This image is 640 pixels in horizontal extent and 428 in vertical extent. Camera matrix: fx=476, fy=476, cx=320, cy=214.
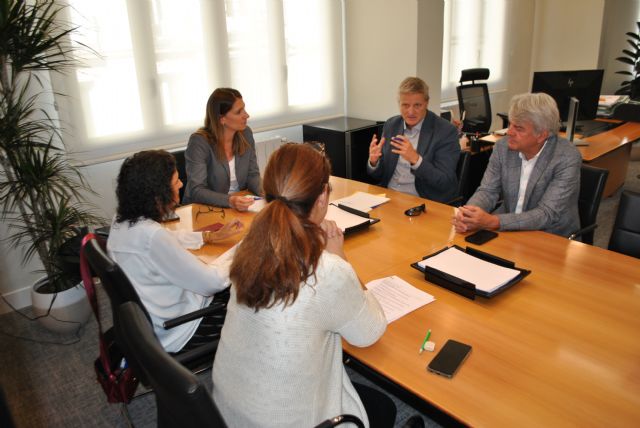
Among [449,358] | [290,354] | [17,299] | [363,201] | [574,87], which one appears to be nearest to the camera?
[290,354]

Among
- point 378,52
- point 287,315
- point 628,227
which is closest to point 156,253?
point 287,315

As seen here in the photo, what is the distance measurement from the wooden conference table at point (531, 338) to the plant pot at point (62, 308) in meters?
1.27

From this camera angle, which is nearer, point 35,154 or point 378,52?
point 35,154

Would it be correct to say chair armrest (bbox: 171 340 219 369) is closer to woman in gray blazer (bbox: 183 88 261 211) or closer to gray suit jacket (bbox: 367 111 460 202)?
woman in gray blazer (bbox: 183 88 261 211)

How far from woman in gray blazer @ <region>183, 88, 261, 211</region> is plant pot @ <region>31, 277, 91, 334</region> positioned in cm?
86

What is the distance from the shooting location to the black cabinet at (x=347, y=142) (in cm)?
430

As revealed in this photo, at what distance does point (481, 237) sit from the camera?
207 cm

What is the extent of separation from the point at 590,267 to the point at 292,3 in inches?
138

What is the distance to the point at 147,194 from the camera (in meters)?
1.68

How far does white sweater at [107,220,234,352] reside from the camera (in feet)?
5.43

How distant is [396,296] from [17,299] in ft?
9.19

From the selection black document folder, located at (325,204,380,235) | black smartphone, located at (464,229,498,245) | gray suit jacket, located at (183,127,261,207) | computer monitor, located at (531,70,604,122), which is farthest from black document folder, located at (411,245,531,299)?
computer monitor, located at (531,70,604,122)

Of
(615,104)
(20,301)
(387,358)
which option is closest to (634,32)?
(615,104)

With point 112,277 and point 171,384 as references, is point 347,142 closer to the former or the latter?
point 112,277
